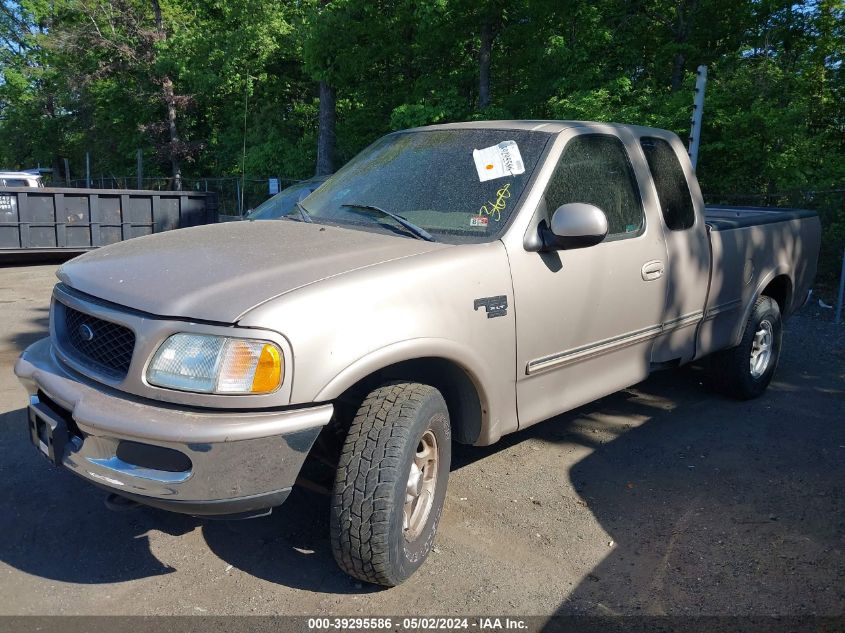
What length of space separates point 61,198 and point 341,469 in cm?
1142

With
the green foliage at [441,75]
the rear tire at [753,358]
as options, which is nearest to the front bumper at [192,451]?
the rear tire at [753,358]

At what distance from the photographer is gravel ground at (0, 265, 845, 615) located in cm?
308

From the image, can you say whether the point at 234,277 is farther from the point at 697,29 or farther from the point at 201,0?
the point at 201,0

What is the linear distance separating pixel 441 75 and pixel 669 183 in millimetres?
15463

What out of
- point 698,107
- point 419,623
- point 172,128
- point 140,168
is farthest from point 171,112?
point 419,623

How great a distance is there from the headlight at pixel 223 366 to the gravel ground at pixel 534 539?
996mm

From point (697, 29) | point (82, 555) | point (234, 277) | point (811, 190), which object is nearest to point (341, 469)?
point (234, 277)

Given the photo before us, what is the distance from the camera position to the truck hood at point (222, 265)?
2725 mm

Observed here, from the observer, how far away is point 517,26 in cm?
1650

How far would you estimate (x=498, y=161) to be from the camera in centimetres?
382

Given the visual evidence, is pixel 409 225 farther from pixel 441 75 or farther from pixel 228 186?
pixel 228 186

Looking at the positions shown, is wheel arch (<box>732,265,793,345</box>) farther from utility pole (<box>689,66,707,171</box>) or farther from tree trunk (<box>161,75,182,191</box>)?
tree trunk (<box>161,75,182,191</box>)

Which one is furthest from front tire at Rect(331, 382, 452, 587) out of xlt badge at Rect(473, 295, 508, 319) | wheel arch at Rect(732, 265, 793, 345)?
wheel arch at Rect(732, 265, 793, 345)

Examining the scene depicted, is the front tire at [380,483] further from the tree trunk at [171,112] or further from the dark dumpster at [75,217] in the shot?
the tree trunk at [171,112]
